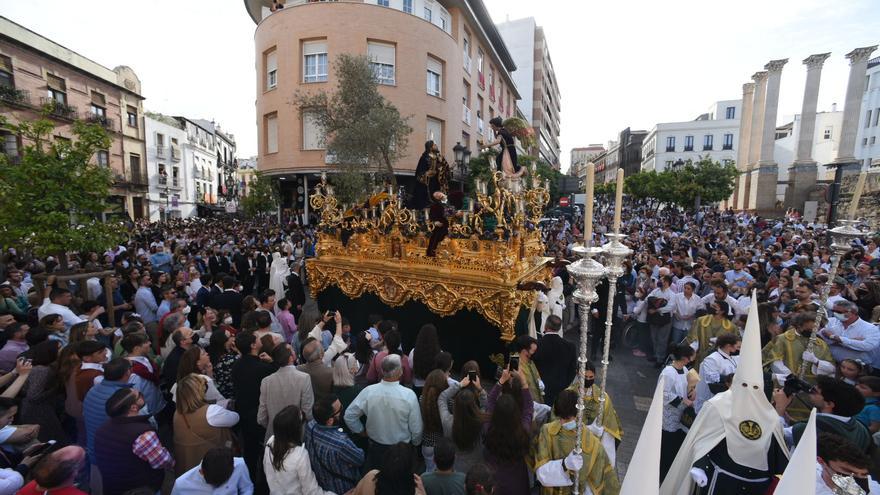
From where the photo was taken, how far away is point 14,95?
872 inches

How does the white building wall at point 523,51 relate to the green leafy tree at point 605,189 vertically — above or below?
above

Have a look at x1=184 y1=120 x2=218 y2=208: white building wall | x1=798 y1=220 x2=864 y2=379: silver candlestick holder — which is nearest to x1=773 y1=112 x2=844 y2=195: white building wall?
x1=798 y1=220 x2=864 y2=379: silver candlestick holder

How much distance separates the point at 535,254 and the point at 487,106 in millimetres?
27887

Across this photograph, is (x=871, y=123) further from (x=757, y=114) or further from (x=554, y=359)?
(x=554, y=359)

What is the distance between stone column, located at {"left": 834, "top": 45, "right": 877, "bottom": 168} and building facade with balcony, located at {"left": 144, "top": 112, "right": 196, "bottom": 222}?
186 feet

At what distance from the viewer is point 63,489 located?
2648 mm

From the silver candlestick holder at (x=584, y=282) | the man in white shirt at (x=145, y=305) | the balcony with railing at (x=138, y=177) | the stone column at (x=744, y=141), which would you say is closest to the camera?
the silver candlestick holder at (x=584, y=282)

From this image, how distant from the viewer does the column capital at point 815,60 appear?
29.8 meters

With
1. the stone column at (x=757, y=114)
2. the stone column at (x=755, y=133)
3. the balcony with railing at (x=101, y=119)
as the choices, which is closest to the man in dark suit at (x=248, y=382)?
the balcony with railing at (x=101, y=119)

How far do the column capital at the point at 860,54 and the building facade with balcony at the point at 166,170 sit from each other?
57439 mm

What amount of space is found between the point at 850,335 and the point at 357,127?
1313 centimetres

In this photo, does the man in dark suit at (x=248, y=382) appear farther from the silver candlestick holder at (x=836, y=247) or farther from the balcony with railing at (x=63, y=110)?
the balcony with railing at (x=63, y=110)

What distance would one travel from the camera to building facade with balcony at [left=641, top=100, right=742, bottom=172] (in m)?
55.0

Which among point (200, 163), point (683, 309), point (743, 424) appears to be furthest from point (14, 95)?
point (743, 424)
